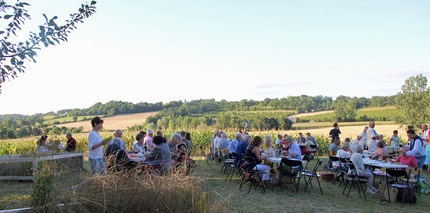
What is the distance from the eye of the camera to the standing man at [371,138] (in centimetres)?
1232

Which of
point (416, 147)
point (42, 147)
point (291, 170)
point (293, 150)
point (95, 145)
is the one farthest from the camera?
point (42, 147)

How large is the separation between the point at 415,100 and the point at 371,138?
14877 millimetres

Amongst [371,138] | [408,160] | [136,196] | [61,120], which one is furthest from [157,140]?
[61,120]

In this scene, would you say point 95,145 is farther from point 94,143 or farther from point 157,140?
point 157,140

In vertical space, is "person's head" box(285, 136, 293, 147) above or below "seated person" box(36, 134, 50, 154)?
above

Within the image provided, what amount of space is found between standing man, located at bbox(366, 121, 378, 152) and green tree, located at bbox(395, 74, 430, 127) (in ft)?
44.9

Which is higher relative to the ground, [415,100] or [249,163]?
[415,100]

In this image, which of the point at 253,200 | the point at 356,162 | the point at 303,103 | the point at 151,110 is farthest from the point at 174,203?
the point at 303,103

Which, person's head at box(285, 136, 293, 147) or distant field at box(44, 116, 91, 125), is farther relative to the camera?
distant field at box(44, 116, 91, 125)

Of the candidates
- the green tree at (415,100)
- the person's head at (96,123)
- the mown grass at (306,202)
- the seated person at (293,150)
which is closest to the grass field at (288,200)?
the mown grass at (306,202)

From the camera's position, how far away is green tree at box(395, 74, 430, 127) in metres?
24.7

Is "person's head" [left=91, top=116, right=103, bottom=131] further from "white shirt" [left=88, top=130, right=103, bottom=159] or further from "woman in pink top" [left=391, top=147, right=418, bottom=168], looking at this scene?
"woman in pink top" [left=391, top=147, right=418, bottom=168]

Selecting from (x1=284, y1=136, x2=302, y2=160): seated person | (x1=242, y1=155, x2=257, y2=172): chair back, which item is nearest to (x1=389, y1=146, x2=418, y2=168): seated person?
(x1=284, y1=136, x2=302, y2=160): seated person

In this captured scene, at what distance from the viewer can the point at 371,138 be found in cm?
1273
